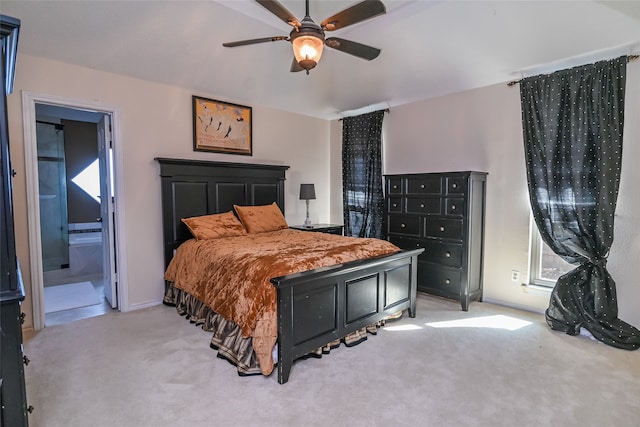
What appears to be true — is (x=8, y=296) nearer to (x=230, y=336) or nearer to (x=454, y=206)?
(x=230, y=336)

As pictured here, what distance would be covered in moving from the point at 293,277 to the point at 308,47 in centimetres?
153

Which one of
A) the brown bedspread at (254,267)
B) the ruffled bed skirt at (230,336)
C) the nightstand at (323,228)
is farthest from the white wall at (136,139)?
the nightstand at (323,228)

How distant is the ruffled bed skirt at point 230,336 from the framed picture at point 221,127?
1.82 metres

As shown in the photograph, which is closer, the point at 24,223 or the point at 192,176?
the point at 24,223

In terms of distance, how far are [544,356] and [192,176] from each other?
3.82 metres

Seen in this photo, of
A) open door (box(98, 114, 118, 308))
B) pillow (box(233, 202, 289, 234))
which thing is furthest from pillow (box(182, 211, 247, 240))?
open door (box(98, 114, 118, 308))

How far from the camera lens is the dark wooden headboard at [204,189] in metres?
3.74

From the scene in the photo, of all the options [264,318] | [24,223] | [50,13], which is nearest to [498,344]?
[264,318]

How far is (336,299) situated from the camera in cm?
255

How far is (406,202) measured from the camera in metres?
3.98

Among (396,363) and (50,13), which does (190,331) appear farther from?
(50,13)

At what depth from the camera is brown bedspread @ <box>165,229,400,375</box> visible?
87.4 inches

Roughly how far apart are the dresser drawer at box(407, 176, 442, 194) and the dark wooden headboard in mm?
1843

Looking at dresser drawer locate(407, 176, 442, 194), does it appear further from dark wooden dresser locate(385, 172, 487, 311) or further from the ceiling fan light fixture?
the ceiling fan light fixture
